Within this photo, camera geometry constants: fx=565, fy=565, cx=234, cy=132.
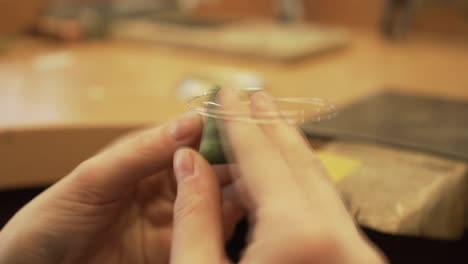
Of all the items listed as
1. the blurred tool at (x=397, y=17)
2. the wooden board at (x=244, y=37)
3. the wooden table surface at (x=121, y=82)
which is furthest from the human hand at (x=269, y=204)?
the blurred tool at (x=397, y=17)

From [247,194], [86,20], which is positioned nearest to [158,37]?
[86,20]

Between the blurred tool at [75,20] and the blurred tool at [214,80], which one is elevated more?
the blurred tool at [75,20]

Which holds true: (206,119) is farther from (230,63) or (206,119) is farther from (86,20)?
(86,20)

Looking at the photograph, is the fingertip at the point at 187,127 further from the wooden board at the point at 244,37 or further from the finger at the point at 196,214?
the wooden board at the point at 244,37

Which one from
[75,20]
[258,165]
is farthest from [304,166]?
[75,20]

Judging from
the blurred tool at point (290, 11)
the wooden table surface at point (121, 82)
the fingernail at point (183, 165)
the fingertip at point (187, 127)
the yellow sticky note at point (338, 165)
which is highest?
the blurred tool at point (290, 11)

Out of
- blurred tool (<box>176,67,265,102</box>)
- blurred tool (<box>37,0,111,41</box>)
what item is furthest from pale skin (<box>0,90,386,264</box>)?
blurred tool (<box>37,0,111,41</box>)

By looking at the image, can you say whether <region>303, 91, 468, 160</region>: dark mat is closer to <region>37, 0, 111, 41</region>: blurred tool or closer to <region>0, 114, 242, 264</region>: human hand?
<region>0, 114, 242, 264</region>: human hand
